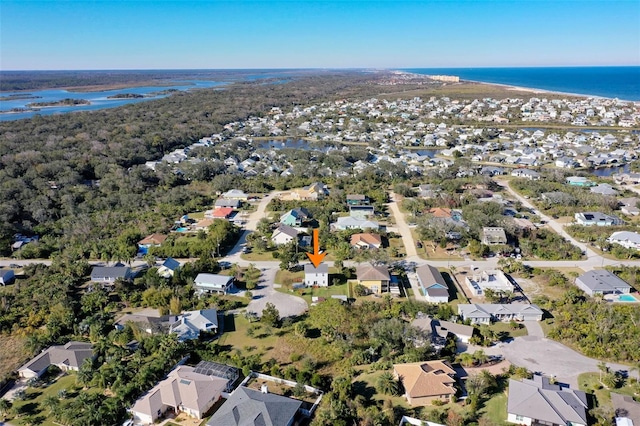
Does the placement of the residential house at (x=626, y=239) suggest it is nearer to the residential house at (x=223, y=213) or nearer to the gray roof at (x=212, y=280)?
the gray roof at (x=212, y=280)

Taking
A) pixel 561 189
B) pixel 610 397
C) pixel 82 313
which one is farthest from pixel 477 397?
pixel 561 189

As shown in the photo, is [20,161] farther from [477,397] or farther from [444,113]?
[444,113]

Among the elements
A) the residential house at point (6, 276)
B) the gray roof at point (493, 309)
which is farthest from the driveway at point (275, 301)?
the residential house at point (6, 276)

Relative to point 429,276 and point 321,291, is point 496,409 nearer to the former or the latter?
point 429,276

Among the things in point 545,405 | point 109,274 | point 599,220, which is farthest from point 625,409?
point 109,274

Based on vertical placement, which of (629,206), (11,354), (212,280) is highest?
(629,206)

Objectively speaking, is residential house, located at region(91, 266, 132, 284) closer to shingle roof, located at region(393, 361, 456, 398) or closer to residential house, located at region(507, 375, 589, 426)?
shingle roof, located at region(393, 361, 456, 398)
